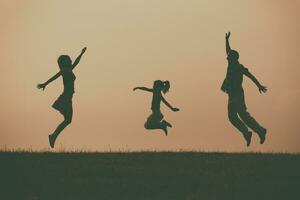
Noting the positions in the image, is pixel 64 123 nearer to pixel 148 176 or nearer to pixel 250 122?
pixel 250 122

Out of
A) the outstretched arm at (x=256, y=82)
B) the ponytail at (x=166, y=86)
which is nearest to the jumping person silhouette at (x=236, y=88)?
the outstretched arm at (x=256, y=82)

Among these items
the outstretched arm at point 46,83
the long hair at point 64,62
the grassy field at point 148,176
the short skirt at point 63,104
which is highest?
the long hair at point 64,62

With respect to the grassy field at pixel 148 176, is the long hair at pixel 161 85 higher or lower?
higher

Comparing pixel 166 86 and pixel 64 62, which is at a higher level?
pixel 64 62

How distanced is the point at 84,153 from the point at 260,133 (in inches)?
186

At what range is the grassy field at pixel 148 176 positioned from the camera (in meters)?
9.75

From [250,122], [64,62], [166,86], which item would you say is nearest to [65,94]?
[64,62]

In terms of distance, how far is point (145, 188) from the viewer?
10.1m

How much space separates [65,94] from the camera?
1611cm

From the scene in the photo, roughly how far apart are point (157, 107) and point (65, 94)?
8.78 ft

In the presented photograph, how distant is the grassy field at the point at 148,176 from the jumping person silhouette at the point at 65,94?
1.79 m

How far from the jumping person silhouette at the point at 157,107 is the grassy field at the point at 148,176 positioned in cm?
200

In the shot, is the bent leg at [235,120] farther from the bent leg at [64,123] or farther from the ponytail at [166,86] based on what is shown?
the bent leg at [64,123]

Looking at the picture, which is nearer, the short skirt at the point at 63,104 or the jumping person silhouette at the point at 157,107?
A: the short skirt at the point at 63,104
